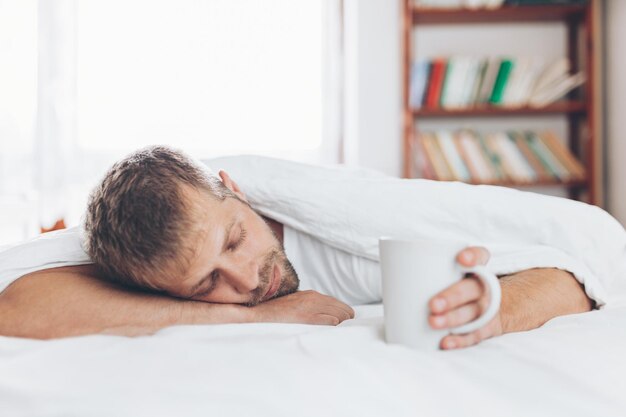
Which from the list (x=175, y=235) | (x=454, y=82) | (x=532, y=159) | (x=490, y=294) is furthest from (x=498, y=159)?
(x=490, y=294)

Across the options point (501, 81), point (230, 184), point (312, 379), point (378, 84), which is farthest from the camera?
point (378, 84)

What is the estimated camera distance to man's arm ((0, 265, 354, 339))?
79 cm

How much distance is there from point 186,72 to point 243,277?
2072mm

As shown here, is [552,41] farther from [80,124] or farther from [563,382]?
[563,382]

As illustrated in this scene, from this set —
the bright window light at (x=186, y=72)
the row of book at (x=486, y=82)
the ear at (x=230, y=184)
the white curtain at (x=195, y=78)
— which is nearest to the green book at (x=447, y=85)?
the row of book at (x=486, y=82)

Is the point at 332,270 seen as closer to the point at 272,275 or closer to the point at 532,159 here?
the point at 272,275

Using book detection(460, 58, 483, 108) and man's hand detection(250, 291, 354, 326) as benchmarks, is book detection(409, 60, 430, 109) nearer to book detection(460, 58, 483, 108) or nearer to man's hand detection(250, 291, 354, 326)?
book detection(460, 58, 483, 108)

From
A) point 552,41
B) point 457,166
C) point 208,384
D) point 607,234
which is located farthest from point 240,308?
point 552,41

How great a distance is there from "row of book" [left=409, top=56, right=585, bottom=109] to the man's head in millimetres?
1800

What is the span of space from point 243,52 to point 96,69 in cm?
66

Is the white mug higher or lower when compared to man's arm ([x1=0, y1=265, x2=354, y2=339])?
higher

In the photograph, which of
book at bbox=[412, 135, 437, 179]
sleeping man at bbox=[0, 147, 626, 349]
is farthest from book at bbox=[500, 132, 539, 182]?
sleeping man at bbox=[0, 147, 626, 349]

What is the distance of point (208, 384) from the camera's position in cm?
50

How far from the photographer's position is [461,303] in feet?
1.83
